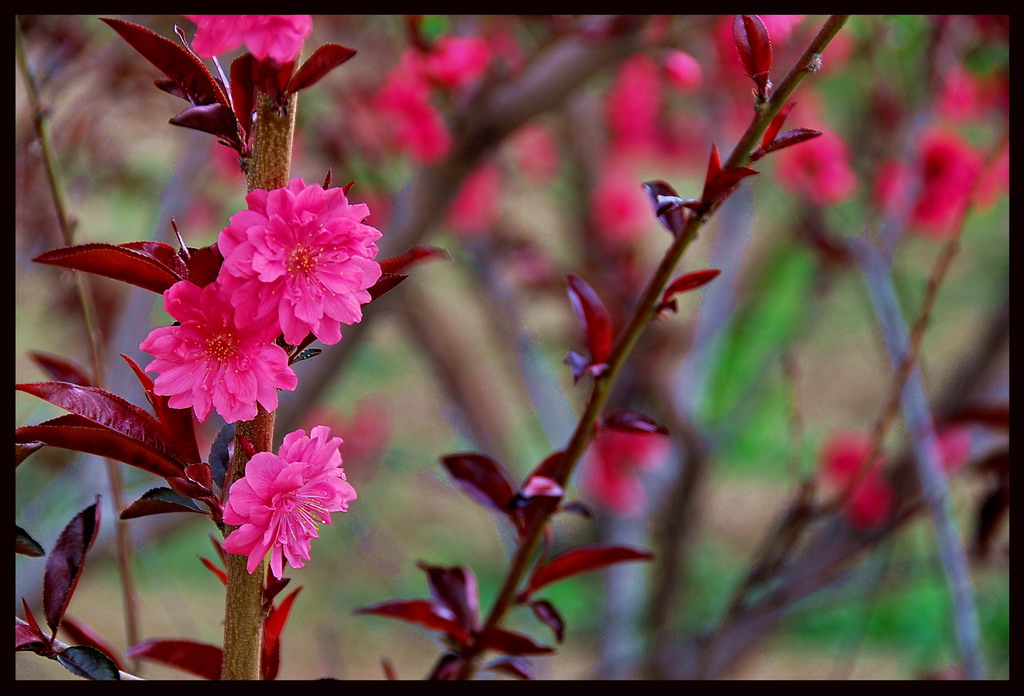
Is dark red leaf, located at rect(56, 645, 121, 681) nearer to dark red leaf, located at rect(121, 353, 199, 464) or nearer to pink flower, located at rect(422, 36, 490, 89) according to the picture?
dark red leaf, located at rect(121, 353, 199, 464)

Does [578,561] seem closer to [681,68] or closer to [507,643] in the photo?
[507,643]

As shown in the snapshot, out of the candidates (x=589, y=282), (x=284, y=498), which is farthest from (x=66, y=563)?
(x=589, y=282)

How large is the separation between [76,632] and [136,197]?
5.51 feet

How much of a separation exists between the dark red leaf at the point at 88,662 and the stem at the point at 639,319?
20 cm

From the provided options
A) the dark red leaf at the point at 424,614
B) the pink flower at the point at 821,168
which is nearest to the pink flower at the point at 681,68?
the pink flower at the point at 821,168

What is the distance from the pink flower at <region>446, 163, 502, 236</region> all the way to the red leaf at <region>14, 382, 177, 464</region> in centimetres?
124

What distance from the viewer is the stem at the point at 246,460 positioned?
379 millimetres

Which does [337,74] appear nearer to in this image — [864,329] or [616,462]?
[616,462]

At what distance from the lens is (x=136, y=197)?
1.94 metres

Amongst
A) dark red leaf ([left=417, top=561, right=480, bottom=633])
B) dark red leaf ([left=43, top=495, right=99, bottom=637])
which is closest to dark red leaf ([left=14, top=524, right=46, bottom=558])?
dark red leaf ([left=43, top=495, right=99, bottom=637])

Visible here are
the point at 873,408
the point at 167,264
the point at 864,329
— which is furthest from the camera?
the point at 864,329

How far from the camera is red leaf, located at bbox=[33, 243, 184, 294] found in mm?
373

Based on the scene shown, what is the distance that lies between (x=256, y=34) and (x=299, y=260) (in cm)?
10
